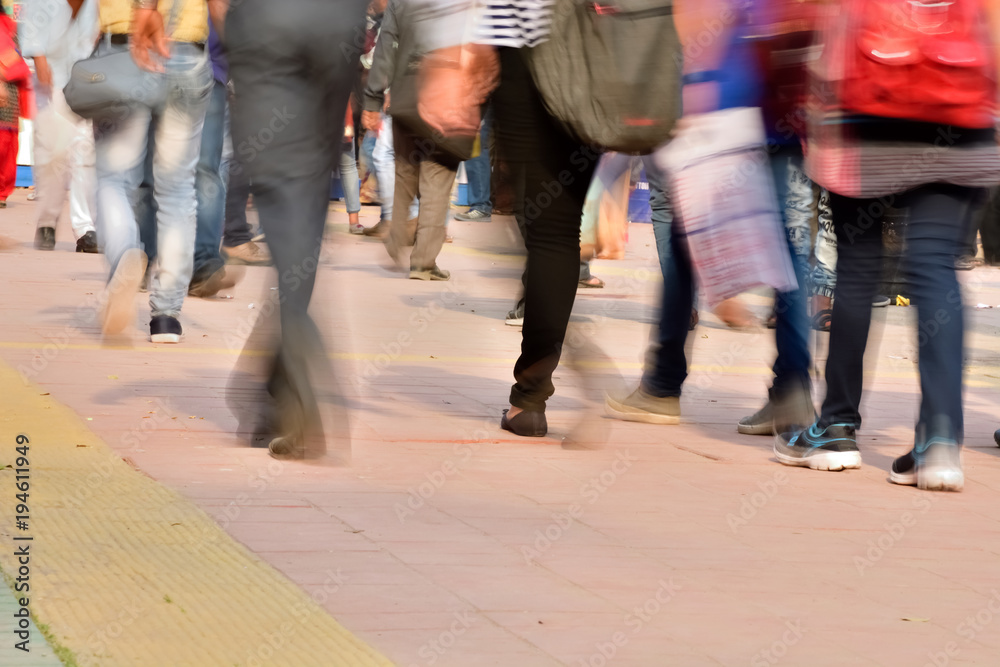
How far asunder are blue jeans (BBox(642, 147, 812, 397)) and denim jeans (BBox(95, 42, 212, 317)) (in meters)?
2.14

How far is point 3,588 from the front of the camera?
9.57 ft

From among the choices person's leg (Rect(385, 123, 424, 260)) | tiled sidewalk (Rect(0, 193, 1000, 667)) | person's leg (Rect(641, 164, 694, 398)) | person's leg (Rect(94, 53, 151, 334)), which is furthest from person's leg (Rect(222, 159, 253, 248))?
person's leg (Rect(641, 164, 694, 398))

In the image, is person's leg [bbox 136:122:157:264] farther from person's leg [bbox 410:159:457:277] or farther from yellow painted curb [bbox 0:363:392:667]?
yellow painted curb [bbox 0:363:392:667]

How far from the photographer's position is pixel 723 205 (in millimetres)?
4168

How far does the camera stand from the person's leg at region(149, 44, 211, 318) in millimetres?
6266

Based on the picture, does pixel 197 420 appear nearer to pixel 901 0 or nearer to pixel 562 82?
pixel 562 82

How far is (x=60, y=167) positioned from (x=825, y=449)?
7349 mm

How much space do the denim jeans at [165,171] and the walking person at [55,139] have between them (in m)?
3.78

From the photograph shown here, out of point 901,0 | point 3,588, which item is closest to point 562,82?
point 901,0

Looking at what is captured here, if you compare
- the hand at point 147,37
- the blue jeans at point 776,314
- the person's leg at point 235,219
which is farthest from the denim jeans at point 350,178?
the blue jeans at point 776,314

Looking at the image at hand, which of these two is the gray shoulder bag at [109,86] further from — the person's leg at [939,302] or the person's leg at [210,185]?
the person's leg at [939,302]

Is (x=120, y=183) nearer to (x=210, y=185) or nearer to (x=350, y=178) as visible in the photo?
(x=210, y=185)

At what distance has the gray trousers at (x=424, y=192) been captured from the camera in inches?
404

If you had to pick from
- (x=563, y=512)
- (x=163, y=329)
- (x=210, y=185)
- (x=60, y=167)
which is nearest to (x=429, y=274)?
(x=210, y=185)
